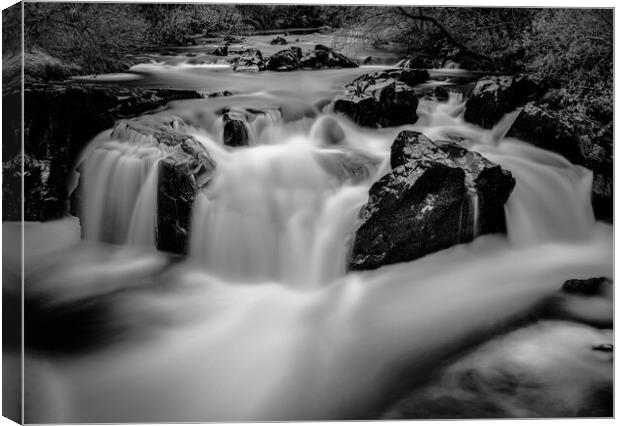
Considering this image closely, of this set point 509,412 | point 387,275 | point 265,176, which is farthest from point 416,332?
point 265,176

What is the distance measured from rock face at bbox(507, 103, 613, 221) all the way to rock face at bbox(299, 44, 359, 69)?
122 cm

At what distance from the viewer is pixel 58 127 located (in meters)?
5.14

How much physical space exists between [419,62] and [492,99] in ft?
1.78

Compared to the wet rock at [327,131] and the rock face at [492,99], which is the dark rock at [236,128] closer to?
the wet rock at [327,131]

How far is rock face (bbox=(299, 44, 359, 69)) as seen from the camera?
5285 millimetres

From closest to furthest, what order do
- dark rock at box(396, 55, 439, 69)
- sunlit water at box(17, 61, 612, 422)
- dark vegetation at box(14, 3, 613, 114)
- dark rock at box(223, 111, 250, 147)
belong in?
sunlit water at box(17, 61, 612, 422) < dark vegetation at box(14, 3, 613, 114) < dark rock at box(223, 111, 250, 147) < dark rock at box(396, 55, 439, 69)

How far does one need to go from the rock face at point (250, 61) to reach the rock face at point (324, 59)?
0.27 m

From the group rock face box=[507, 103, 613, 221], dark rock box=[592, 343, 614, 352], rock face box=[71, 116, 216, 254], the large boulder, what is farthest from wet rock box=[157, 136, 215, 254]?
dark rock box=[592, 343, 614, 352]

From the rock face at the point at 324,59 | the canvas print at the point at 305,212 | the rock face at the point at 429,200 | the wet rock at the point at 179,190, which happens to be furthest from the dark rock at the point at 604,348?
the wet rock at the point at 179,190

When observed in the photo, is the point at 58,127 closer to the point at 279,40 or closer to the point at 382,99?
the point at 279,40

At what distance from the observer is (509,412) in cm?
525

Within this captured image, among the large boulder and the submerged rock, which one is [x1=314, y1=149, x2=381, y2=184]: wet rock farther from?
the submerged rock

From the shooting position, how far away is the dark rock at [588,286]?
5410 millimetres

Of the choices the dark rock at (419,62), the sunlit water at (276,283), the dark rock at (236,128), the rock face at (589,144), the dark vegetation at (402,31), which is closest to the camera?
the sunlit water at (276,283)
